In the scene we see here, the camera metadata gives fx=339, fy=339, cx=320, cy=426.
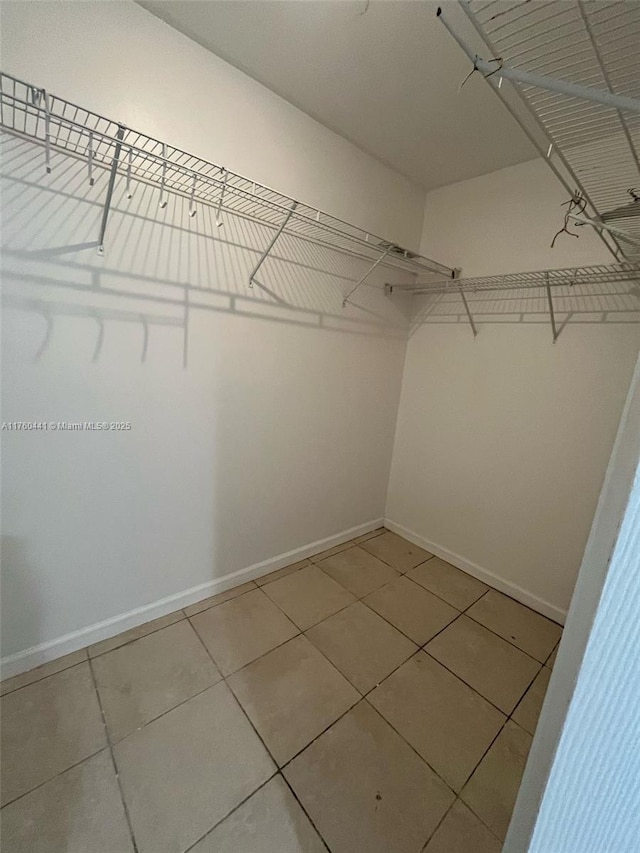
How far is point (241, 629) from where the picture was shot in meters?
1.58

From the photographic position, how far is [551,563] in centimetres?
181

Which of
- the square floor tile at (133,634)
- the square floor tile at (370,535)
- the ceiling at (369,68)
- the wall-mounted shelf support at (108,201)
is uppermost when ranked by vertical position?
the ceiling at (369,68)

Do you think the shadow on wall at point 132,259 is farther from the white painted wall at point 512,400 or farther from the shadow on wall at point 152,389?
the white painted wall at point 512,400

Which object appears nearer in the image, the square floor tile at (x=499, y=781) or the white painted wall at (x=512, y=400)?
the square floor tile at (x=499, y=781)

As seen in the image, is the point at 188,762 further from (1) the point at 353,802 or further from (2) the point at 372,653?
(2) the point at 372,653

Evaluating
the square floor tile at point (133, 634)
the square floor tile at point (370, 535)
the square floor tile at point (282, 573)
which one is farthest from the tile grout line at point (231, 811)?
the square floor tile at point (370, 535)

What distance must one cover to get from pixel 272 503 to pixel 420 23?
6.71 ft

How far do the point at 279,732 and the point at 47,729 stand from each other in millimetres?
757

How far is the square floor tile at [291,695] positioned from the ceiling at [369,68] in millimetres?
2390

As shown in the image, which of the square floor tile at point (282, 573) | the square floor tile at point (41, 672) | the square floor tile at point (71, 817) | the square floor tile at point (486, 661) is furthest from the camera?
the square floor tile at point (282, 573)

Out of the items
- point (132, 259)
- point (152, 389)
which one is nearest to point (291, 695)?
point (152, 389)

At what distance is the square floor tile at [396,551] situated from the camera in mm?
2195

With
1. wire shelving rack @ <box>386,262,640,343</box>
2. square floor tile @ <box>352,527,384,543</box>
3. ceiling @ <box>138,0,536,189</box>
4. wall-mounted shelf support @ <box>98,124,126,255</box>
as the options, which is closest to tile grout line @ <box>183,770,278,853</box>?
square floor tile @ <box>352,527,384,543</box>

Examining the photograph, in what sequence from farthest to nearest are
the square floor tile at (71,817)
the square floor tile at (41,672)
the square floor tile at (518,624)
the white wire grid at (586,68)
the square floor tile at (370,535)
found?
1. the square floor tile at (370,535)
2. the square floor tile at (518,624)
3. the square floor tile at (41,672)
4. the square floor tile at (71,817)
5. the white wire grid at (586,68)
